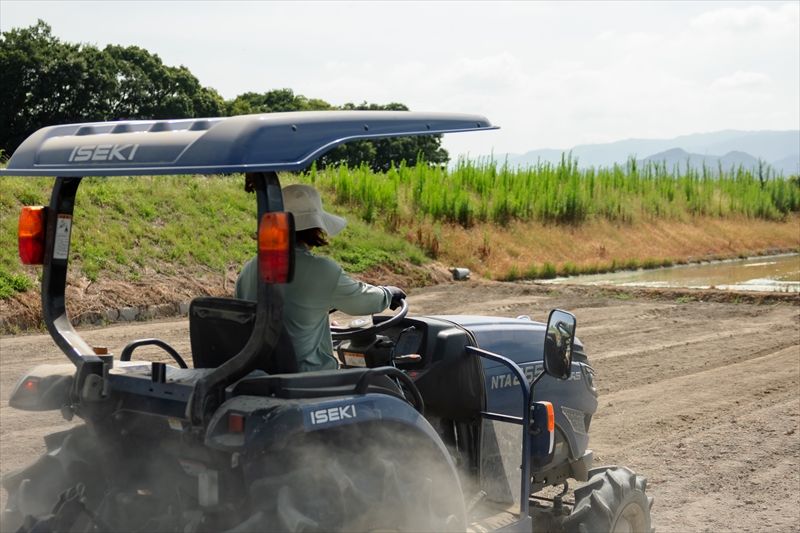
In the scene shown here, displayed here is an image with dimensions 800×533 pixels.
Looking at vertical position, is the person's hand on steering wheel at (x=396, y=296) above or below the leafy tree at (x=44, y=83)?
below

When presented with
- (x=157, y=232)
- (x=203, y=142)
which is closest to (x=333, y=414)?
(x=203, y=142)

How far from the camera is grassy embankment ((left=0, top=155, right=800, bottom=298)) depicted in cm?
1605

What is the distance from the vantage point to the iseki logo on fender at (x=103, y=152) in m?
2.70

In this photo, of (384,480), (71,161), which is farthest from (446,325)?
(71,161)

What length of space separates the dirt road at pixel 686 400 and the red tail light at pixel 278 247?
3.75 m

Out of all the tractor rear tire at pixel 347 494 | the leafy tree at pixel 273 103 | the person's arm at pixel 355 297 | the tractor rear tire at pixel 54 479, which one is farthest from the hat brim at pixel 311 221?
the leafy tree at pixel 273 103

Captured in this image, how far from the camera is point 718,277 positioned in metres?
22.6

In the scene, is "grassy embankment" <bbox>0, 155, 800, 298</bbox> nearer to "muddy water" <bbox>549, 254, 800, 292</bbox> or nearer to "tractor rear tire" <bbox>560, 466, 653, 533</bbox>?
"muddy water" <bbox>549, 254, 800, 292</bbox>

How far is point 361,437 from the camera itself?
2975mm

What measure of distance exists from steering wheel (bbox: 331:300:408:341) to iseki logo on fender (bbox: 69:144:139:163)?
1520 mm

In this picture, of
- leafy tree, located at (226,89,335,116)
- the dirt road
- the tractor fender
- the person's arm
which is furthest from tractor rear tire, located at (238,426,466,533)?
leafy tree, located at (226,89,335,116)

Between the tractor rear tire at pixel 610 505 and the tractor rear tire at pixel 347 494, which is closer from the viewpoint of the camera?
the tractor rear tire at pixel 347 494

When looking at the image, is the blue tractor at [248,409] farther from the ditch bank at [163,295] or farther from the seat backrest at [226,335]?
the ditch bank at [163,295]

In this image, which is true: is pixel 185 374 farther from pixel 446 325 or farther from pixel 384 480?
pixel 446 325
